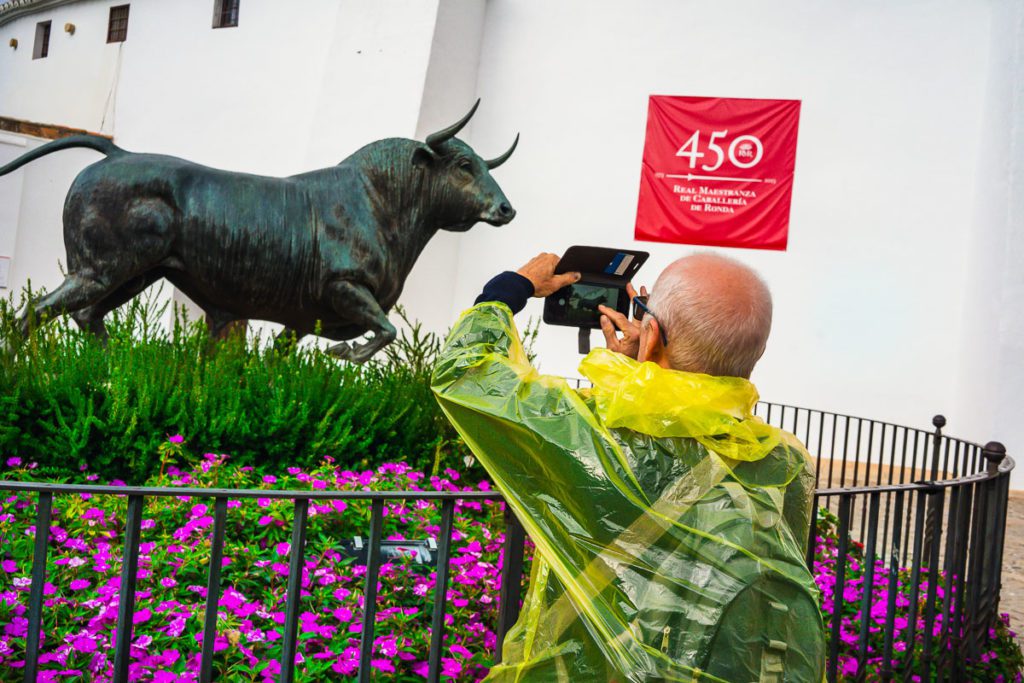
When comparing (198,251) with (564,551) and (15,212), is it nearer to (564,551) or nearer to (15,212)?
(564,551)

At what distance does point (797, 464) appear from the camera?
4.71 feet

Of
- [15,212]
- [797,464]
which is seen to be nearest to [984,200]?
[797,464]

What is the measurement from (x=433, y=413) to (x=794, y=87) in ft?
23.1

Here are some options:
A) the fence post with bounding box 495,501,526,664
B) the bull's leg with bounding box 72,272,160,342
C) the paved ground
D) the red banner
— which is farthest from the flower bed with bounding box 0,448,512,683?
the red banner

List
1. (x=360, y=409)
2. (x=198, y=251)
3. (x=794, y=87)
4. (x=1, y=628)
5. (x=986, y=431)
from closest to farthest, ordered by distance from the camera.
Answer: (x=1, y=628)
(x=360, y=409)
(x=198, y=251)
(x=986, y=431)
(x=794, y=87)

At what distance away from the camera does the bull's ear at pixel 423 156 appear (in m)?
4.42

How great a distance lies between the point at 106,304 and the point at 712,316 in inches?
154

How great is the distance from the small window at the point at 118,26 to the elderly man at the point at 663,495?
1452 centimetres

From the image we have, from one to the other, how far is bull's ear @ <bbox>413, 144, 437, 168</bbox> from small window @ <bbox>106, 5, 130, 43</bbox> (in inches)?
451

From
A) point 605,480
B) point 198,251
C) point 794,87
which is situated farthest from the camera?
point 794,87

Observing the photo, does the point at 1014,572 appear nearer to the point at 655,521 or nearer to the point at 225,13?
the point at 655,521

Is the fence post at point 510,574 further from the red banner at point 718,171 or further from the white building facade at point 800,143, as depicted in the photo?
the red banner at point 718,171

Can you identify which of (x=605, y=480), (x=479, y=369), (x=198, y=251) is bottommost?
(x=605, y=480)

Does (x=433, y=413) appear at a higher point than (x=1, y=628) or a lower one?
Answer: higher
